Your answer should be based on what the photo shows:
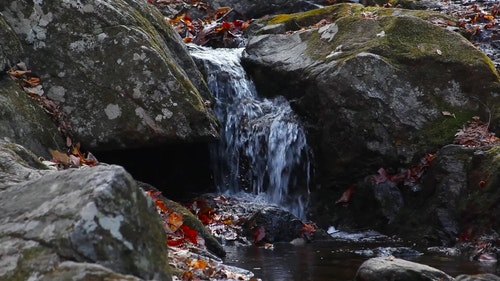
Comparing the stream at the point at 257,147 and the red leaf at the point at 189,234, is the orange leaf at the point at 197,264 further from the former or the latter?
the stream at the point at 257,147

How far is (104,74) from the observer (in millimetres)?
7848

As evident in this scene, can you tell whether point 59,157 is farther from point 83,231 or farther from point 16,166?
point 83,231

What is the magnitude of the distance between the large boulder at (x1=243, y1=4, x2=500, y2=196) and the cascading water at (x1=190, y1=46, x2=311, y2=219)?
0.87 ft

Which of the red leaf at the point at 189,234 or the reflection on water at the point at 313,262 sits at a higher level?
the red leaf at the point at 189,234

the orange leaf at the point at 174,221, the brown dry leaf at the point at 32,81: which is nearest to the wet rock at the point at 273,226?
the orange leaf at the point at 174,221

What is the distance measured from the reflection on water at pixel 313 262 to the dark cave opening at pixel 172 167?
72.8 inches

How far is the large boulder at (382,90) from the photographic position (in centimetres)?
909

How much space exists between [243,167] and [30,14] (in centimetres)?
373

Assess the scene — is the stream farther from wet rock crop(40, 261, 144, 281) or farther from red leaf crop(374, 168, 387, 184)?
wet rock crop(40, 261, 144, 281)

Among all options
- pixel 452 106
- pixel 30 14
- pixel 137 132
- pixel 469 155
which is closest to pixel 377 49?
pixel 452 106

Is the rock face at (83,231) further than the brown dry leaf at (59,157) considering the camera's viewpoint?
No

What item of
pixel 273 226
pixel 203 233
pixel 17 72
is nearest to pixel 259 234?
pixel 273 226

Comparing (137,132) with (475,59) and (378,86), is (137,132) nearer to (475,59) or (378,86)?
(378,86)

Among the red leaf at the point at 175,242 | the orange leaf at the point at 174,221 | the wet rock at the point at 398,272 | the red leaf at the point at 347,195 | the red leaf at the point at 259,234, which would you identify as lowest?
the red leaf at the point at 347,195
